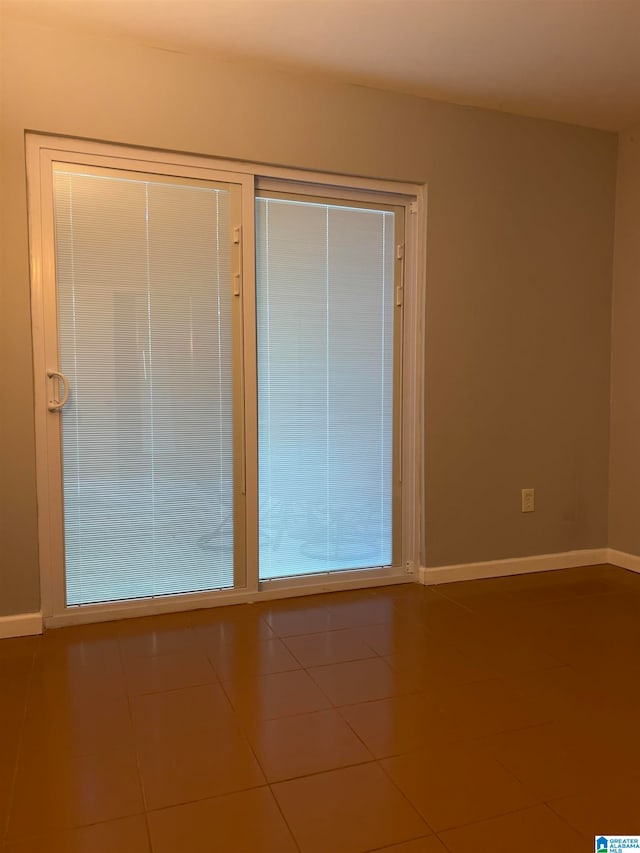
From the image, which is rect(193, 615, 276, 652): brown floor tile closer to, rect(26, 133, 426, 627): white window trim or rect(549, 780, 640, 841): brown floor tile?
rect(26, 133, 426, 627): white window trim

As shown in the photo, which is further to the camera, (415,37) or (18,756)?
(415,37)

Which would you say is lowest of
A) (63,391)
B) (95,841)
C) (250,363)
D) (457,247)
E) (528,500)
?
(95,841)

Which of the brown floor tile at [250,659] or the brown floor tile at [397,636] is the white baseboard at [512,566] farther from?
the brown floor tile at [250,659]

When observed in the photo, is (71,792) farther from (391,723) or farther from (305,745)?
(391,723)

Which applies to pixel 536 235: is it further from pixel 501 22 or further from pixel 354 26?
pixel 354 26

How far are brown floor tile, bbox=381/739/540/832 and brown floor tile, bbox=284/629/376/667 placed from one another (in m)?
0.61

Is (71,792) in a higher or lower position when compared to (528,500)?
lower

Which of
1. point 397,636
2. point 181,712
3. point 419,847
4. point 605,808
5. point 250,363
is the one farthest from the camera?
point 250,363

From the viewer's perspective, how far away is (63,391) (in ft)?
8.36

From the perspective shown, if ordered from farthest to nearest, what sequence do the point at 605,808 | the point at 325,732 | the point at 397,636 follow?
the point at 397,636
the point at 325,732
the point at 605,808

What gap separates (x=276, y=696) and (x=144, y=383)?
1412mm

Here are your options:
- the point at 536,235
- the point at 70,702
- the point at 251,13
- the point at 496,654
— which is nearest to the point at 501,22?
the point at 251,13

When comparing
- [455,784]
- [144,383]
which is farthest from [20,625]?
[455,784]

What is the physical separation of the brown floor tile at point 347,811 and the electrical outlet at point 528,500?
6.56ft
